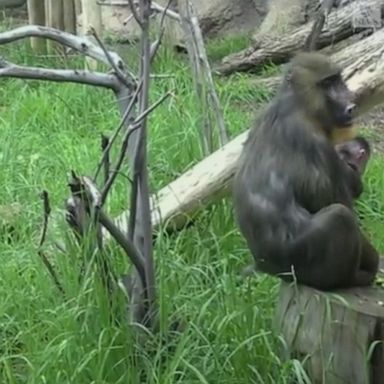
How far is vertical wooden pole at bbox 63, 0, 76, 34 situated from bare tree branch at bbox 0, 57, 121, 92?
4.22m

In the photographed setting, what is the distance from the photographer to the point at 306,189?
2.96 meters

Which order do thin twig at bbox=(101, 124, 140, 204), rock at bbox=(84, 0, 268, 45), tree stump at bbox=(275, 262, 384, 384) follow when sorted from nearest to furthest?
1. tree stump at bbox=(275, 262, 384, 384)
2. thin twig at bbox=(101, 124, 140, 204)
3. rock at bbox=(84, 0, 268, 45)

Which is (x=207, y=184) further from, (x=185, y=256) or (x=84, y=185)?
(x=84, y=185)

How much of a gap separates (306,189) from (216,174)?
38.9 inches

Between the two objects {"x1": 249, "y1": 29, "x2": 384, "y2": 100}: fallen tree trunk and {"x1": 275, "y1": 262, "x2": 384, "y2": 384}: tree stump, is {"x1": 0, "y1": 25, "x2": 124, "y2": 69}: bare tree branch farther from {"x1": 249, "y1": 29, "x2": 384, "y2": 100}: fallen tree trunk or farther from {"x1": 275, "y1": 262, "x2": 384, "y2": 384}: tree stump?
{"x1": 249, "y1": 29, "x2": 384, "y2": 100}: fallen tree trunk

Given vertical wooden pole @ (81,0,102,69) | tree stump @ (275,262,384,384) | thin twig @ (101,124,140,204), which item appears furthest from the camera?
vertical wooden pole @ (81,0,102,69)

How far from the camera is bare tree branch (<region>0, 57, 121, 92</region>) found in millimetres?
2980

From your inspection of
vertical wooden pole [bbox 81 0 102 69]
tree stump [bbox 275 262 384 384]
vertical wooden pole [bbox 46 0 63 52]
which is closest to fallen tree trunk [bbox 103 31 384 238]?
tree stump [bbox 275 262 384 384]

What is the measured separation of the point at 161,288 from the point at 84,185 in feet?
1.37

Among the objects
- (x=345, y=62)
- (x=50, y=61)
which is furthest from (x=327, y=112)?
(x=50, y=61)

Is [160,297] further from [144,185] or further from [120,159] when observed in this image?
[120,159]

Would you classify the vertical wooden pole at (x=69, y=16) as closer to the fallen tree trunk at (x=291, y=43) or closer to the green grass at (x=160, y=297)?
the fallen tree trunk at (x=291, y=43)

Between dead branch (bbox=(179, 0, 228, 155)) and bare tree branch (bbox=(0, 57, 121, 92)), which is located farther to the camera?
dead branch (bbox=(179, 0, 228, 155))

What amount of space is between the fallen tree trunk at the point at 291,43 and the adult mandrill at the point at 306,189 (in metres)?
3.74
